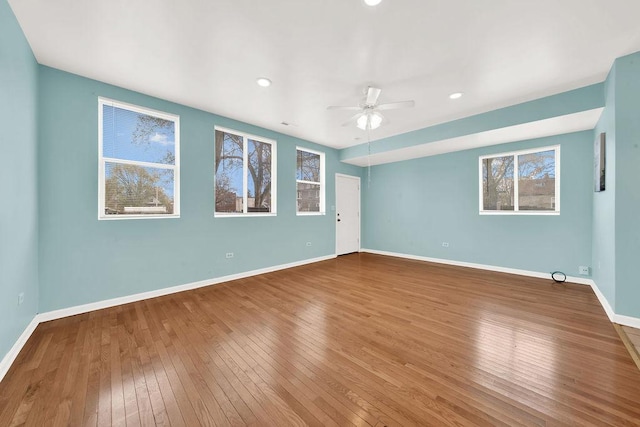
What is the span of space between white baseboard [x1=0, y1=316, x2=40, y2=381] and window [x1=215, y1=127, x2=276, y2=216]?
233 centimetres

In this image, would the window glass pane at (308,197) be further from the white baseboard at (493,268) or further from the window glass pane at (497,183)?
the window glass pane at (497,183)

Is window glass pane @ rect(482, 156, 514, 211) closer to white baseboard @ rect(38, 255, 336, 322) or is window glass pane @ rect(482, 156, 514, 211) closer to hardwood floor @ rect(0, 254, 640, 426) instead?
hardwood floor @ rect(0, 254, 640, 426)

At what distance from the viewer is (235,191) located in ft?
14.5

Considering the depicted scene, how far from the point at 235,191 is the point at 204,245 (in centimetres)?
111

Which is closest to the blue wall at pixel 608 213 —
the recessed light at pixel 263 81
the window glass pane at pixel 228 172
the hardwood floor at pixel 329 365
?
the hardwood floor at pixel 329 365

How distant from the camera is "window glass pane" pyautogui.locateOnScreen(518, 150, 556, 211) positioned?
426 centimetres

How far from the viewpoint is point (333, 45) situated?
7.84 ft

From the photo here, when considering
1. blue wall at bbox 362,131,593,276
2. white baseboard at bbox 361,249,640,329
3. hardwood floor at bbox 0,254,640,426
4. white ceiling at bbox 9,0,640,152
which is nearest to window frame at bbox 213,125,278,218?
white ceiling at bbox 9,0,640,152

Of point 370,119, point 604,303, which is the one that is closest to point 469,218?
point 604,303

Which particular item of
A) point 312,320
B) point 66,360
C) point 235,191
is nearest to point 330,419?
point 312,320

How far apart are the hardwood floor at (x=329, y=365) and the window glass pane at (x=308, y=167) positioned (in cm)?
311

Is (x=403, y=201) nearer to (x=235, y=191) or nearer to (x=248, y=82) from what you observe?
(x=235, y=191)

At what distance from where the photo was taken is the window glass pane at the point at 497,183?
4.70 m

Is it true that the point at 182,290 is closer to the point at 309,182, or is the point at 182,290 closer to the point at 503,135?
the point at 309,182
